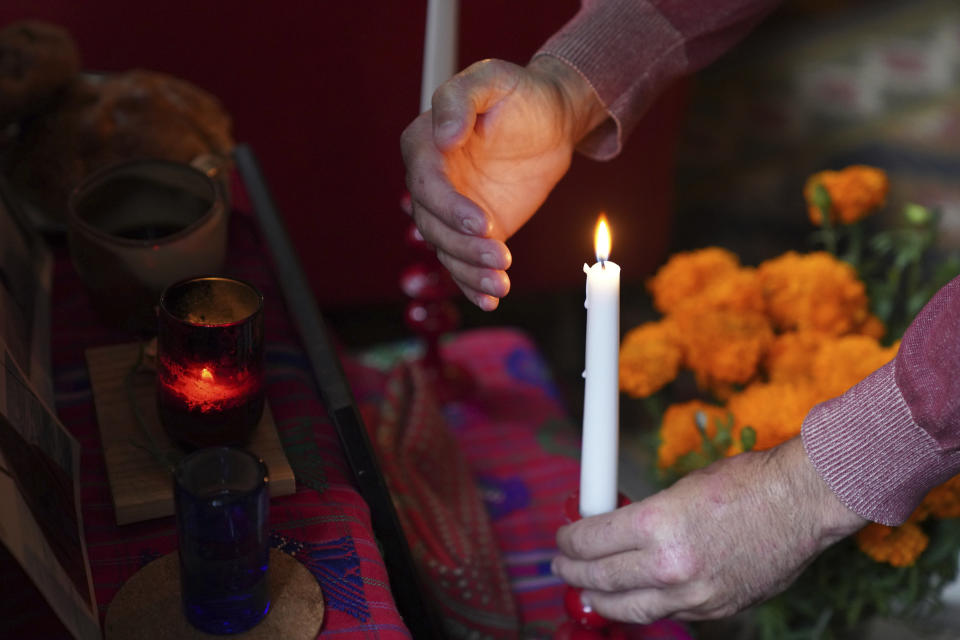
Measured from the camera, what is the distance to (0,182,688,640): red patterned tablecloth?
0.62 meters

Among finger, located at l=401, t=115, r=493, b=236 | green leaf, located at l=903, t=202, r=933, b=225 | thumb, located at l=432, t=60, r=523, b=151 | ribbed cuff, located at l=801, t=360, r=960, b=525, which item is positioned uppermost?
thumb, located at l=432, t=60, r=523, b=151

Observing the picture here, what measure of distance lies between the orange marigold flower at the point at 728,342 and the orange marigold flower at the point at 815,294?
36 millimetres

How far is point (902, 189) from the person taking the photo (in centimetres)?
253

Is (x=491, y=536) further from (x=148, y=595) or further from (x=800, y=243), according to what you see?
(x=800, y=243)

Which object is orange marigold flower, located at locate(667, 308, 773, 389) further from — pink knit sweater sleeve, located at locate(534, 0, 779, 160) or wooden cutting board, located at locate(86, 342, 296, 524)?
wooden cutting board, located at locate(86, 342, 296, 524)

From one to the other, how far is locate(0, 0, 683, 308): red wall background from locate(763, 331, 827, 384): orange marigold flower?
2.68 feet

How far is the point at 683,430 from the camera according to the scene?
82cm

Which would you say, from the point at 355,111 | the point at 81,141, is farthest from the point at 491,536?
the point at 355,111

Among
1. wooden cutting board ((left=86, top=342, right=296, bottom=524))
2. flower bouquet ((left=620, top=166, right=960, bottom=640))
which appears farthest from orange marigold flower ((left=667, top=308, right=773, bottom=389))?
wooden cutting board ((left=86, top=342, right=296, bottom=524))

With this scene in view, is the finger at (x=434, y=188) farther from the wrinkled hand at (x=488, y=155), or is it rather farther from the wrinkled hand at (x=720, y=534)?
the wrinkled hand at (x=720, y=534)

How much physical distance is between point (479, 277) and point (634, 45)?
33cm

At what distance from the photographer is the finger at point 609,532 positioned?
26.0 inches

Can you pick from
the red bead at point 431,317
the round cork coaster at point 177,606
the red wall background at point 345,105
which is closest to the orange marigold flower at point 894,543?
the round cork coaster at point 177,606

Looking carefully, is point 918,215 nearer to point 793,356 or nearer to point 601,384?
point 793,356
